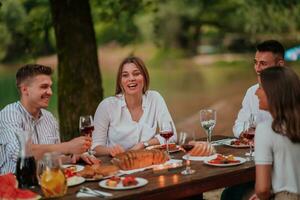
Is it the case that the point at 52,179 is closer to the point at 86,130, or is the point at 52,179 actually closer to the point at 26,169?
the point at 26,169

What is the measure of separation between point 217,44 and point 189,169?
11.2 m

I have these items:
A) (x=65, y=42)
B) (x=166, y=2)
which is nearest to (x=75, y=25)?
(x=65, y=42)

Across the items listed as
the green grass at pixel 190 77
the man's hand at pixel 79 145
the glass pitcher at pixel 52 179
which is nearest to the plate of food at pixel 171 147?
the man's hand at pixel 79 145

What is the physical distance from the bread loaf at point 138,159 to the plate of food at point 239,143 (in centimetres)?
63

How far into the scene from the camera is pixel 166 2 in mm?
12320

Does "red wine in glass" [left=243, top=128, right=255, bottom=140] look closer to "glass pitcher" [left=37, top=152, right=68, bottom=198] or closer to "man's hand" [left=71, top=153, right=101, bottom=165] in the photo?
"man's hand" [left=71, top=153, right=101, bottom=165]

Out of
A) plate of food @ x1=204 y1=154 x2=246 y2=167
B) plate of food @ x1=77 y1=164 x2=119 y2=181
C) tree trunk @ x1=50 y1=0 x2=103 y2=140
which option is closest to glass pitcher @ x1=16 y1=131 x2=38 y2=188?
plate of food @ x1=77 y1=164 x2=119 y2=181

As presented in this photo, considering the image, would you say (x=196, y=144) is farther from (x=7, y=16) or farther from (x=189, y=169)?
(x=7, y=16)

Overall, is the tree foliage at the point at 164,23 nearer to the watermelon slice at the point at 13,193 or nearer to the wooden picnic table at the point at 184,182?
the wooden picnic table at the point at 184,182

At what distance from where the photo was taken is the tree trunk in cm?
544

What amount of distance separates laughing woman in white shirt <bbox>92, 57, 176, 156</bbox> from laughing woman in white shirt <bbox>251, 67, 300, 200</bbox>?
1.37 meters

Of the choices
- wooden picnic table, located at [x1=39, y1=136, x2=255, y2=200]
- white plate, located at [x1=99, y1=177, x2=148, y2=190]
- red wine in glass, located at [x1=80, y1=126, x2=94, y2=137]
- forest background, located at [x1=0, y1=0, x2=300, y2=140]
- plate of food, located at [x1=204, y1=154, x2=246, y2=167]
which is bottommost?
wooden picnic table, located at [x1=39, y1=136, x2=255, y2=200]

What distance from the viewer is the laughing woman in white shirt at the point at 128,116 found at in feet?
12.6

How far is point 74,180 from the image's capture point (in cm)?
265
